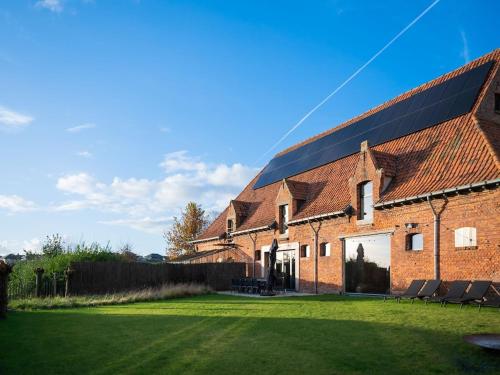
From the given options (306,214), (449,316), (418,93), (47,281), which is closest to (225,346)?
(449,316)

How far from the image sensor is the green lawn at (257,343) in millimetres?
7199

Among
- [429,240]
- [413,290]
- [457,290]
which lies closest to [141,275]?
[413,290]

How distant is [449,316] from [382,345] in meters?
4.17

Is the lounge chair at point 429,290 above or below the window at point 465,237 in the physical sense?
below

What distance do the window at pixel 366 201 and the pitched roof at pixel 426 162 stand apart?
3.11ft

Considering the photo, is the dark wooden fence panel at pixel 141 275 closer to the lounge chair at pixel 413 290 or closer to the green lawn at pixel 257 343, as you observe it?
the green lawn at pixel 257 343

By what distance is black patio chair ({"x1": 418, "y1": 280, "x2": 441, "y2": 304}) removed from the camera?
1535 cm

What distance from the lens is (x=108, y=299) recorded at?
2036cm

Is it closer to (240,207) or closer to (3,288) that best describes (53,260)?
(3,288)

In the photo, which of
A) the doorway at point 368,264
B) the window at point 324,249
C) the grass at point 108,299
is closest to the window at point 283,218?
the window at point 324,249

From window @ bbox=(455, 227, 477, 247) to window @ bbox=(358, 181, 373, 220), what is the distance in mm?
4922

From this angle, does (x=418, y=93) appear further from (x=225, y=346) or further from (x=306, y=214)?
(x=225, y=346)

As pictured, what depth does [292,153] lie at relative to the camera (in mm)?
34500

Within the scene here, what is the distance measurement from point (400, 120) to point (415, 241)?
7.74 m
